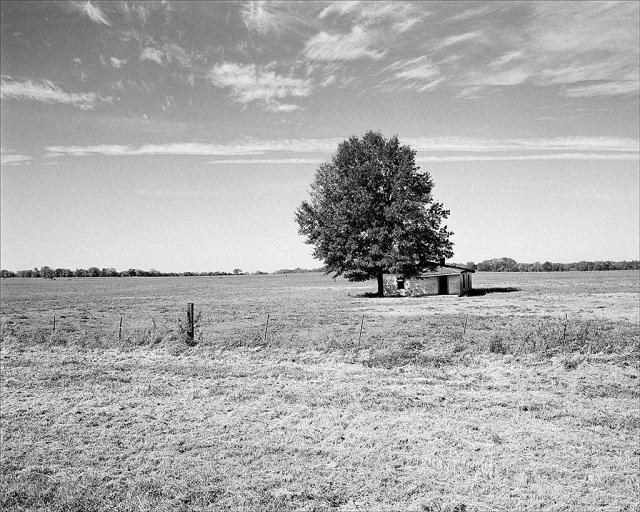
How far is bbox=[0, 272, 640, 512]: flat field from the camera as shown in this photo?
779cm

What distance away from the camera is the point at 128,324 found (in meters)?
28.7

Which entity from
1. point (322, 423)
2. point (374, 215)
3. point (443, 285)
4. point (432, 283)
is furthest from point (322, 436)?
point (443, 285)

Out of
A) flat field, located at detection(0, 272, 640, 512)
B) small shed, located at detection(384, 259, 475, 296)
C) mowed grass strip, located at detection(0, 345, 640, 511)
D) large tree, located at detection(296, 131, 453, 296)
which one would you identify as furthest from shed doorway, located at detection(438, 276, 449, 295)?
mowed grass strip, located at detection(0, 345, 640, 511)

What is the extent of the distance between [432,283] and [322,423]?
45841mm

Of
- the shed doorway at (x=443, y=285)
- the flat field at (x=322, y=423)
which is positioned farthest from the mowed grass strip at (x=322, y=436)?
the shed doorway at (x=443, y=285)

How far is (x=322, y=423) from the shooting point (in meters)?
11.0

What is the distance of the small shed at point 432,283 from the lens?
178 ft

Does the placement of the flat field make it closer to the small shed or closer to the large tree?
the large tree

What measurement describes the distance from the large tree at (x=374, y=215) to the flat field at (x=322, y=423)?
25950 millimetres

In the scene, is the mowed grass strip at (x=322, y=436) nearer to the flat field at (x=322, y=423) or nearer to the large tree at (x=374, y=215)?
the flat field at (x=322, y=423)

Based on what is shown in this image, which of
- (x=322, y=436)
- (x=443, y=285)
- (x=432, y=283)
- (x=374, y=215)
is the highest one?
(x=374, y=215)

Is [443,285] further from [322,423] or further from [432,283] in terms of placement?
[322,423]

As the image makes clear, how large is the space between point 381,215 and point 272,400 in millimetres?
37079

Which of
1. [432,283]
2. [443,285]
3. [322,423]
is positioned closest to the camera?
[322,423]
